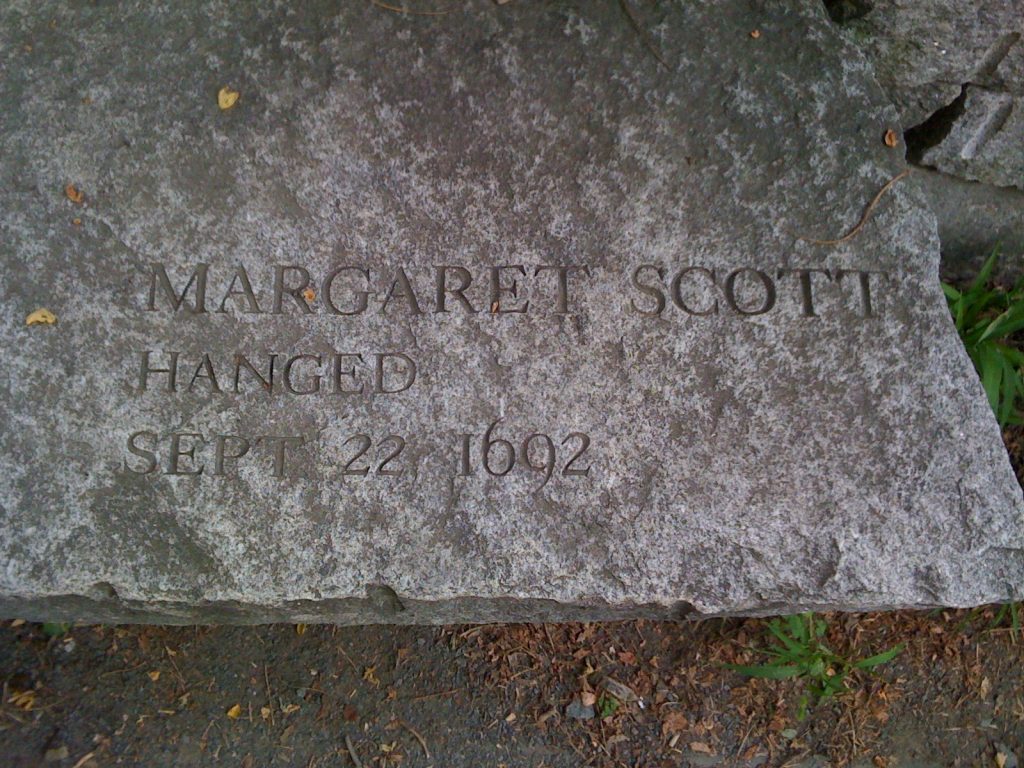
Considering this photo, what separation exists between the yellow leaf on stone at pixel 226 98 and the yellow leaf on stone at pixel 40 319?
1.92 feet

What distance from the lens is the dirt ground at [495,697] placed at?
7.41 feet

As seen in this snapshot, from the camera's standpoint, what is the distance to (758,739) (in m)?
2.30

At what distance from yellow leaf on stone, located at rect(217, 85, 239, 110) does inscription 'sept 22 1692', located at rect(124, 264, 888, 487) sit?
37cm

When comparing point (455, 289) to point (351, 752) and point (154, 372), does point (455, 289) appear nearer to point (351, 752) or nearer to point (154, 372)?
point (154, 372)

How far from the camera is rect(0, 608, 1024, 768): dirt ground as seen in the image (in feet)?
7.41

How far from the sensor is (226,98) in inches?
71.5

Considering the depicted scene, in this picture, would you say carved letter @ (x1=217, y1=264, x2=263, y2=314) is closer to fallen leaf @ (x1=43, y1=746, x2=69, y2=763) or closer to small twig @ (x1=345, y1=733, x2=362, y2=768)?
small twig @ (x1=345, y1=733, x2=362, y2=768)

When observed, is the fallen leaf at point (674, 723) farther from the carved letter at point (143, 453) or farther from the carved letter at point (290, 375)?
the carved letter at point (143, 453)

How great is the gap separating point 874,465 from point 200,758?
6.25 ft

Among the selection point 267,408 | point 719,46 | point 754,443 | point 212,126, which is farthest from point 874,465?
point 212,126

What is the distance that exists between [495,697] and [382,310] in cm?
123

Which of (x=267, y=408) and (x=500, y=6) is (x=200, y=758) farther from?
(x=500, y=6)

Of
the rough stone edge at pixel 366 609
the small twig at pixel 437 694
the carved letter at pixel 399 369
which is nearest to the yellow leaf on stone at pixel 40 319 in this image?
the rough stone edge at pixel 366 609

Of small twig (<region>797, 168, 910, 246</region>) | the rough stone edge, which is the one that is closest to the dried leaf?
the rough stone edge
